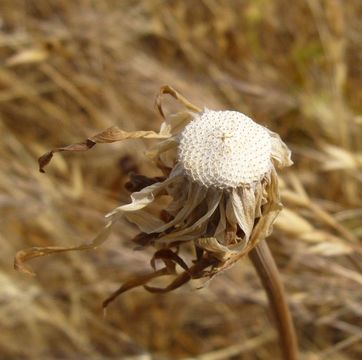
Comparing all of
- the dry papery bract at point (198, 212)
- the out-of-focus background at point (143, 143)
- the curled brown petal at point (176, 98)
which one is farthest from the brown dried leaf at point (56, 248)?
the out-of-focus background at point (143, 143)

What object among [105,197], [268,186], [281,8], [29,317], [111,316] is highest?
[268,186]

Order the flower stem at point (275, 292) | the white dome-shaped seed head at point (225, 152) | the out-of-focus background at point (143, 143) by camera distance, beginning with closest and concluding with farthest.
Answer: the white dome-shaped seed head at point (225, 152) → the flower stem at point (275, 292) → the out-of-focus background at point (143, 143)

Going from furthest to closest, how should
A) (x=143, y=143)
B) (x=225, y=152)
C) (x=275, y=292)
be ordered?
(x=143, y=143) < (x=275, y=292) < (x=225, y=152)

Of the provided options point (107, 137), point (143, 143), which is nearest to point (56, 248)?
point (107, 137)

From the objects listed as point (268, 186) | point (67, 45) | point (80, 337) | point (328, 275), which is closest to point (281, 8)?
point (67, 45)

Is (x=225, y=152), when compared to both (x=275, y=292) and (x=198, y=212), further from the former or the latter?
(x=275, y=292)

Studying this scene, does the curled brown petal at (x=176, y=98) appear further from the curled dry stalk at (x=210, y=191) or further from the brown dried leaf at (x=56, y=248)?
the brown dried leaf at (x=56, y=248)

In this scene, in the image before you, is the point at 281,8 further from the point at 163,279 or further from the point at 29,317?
the point at 29,317
